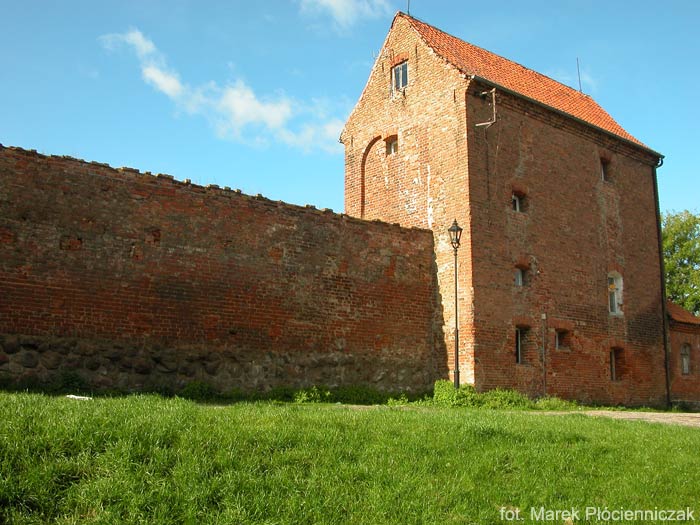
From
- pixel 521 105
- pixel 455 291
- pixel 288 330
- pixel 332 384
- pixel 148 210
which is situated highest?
pixel 521 105

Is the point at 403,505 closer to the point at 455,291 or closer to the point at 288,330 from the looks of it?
the point at 288,330

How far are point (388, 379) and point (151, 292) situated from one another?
20.8 feet

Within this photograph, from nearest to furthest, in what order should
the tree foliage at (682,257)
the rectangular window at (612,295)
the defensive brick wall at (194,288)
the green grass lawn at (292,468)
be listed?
the green grass lawn at (292,468)
the defensive brick wall at (194,288)
the rectangular window at (612,295)
the tree foliage at (682,257)

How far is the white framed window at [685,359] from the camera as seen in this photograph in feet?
80.0

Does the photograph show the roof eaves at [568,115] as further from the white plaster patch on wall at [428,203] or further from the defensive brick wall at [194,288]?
the defensive brick wall at [194,288]

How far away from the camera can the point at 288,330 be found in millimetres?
15523

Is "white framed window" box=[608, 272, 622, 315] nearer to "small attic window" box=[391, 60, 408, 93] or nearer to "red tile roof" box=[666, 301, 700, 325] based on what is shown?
"red tile roof" box=[666, 301, 700, 325]

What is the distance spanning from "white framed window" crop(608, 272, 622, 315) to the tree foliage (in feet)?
68.3

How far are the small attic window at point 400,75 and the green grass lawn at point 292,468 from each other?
1351 centimetres

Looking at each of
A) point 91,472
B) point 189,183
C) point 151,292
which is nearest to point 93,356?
point 151,292

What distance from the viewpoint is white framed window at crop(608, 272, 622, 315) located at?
21.7 metres

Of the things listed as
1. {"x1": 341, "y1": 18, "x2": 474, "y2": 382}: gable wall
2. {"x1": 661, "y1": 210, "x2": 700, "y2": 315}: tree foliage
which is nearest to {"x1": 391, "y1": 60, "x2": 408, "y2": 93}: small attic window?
{"x1": 341, "y1": 18, "x2": 474, "y2": 382}: gable wall

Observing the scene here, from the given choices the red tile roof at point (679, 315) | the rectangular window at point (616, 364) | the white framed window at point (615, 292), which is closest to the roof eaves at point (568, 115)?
the white framed window at point (615, 292)

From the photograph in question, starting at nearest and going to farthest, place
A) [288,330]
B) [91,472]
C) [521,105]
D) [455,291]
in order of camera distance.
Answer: [91,472] → [288,330] → [455,291] → [521,105]
